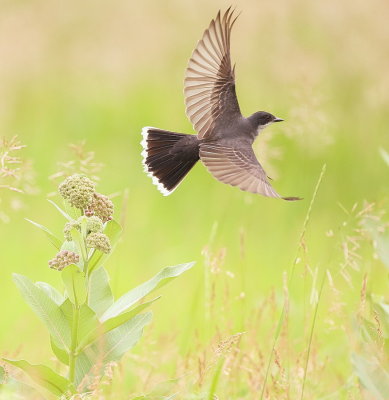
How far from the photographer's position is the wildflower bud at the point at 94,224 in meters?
2.22

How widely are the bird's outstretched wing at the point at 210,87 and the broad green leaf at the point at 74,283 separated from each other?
77 centimetres

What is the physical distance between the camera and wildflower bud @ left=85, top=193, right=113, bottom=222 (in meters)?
2.30

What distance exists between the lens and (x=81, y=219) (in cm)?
219

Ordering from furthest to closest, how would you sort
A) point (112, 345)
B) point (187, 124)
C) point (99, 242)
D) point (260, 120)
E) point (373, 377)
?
point (187, 124)
point (260, 120)
point (112, 345)
point (373, 377)
point (99, 242)

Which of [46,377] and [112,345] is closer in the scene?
[46,377]

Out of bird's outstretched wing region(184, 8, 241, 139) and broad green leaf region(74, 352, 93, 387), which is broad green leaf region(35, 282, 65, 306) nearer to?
broad green leaf region(74, 352, 93, 387)

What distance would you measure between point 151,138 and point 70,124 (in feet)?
14.4

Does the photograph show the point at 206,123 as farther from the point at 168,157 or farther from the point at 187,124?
the point at 187,124

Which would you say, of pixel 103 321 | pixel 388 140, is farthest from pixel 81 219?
pixel 388 140

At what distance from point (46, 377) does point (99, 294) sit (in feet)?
0.92

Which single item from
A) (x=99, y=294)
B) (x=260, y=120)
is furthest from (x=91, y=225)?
(x=260, y=120)

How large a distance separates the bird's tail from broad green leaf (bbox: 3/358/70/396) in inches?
29.5

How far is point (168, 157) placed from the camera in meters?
2.94

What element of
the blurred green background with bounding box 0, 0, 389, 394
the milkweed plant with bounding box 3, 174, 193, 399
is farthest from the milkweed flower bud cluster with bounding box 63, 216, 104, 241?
the blurred green background with bounding box 0, 0, 389, 394
